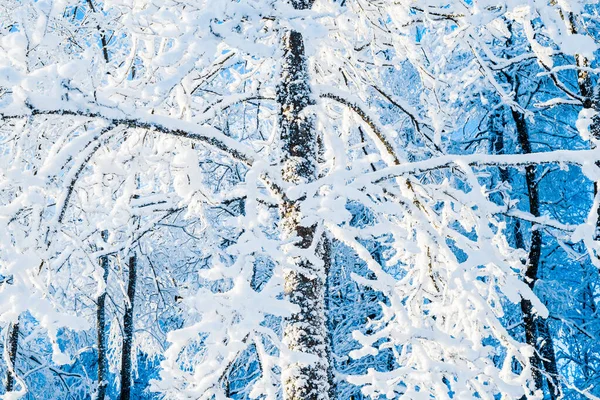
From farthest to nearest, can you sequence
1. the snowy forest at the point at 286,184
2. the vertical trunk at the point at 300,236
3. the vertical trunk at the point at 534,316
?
the vertical trunk at the point at 534,316
the vertical trunk at the point at 300,236
the snowy forest at the point at 286,184

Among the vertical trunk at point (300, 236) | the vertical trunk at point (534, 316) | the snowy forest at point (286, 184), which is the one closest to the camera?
the snowy forest at point (286, 184)

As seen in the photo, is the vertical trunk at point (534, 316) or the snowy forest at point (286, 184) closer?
the snowy forest at point (286, 184)

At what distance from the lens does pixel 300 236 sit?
139 inches

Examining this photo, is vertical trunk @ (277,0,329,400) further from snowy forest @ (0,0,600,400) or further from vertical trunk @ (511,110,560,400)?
vertical trunk @ (511,110,560,400)

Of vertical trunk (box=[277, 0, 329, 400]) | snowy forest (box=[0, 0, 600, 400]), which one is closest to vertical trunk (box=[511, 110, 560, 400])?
snowy forest (box=[0, 0, 600, 400])

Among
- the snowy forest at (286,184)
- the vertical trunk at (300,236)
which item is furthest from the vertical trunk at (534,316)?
the vertical trunk at (300,236)

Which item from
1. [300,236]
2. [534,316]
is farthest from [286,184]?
[534,316]

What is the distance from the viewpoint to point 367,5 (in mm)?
4809

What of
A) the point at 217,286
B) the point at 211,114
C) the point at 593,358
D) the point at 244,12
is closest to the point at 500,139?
the point at 593,358

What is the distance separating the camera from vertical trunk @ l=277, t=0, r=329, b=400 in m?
3.54

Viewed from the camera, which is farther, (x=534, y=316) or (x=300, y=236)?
(x=534, y=316)

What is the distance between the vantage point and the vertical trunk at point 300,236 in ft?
11.6

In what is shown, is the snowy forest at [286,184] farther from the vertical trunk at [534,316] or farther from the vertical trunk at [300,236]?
the vertical trunk at [534,316]

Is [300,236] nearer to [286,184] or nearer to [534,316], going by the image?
[286,184]
